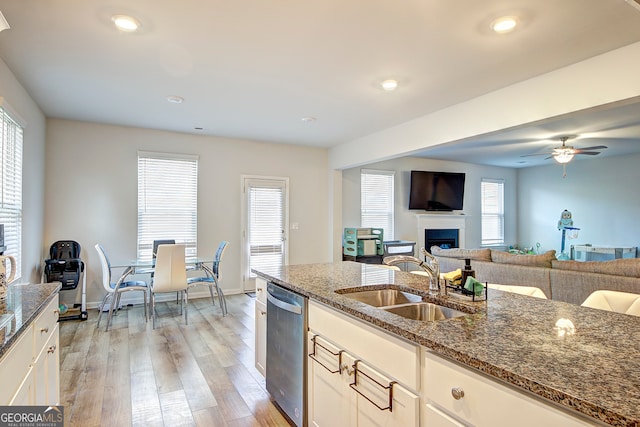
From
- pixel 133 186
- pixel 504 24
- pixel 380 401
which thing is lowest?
pixel 380 401

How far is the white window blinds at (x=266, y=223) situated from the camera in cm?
620

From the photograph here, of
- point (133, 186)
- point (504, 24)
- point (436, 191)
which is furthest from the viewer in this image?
point (436, 191)

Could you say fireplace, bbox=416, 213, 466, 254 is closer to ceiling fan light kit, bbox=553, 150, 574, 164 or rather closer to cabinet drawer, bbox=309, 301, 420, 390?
ceiling fan light kit, bbox=553, 150, 574, 164

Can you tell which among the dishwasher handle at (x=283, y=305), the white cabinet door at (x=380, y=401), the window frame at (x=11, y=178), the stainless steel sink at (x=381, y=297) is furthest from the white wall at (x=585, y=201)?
the window frame at (x=11, y=178)

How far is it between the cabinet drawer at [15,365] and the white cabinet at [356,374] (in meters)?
1.28

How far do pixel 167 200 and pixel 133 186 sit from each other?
1.67 ft

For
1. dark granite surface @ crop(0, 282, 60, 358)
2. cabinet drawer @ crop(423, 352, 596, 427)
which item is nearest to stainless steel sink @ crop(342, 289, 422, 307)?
cabinet drawer @ crop(423, 352, 596, 427)

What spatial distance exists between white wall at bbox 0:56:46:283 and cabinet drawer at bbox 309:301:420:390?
11.5 ft

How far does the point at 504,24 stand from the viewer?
2.42m

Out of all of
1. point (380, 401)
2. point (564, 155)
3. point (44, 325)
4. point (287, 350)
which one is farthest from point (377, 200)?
point (44, 325)

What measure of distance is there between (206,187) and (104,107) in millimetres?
1893

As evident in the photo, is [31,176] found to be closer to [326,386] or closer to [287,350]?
[287,350]

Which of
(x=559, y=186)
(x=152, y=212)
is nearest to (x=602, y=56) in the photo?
(x=152, y=212)

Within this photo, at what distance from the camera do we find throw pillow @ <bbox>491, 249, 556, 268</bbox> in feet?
12.6
